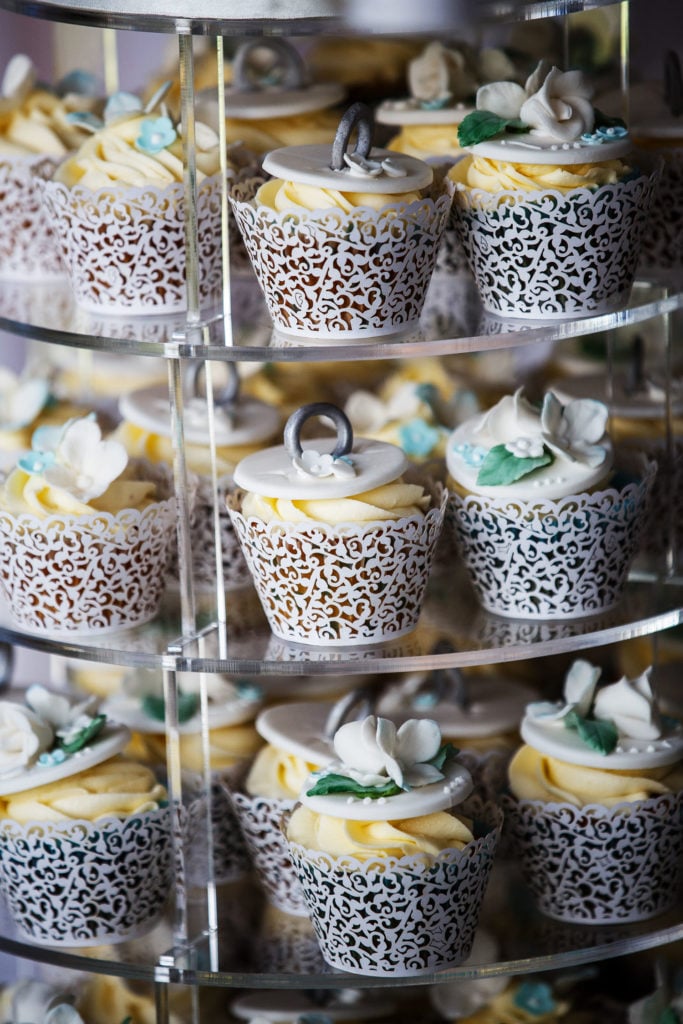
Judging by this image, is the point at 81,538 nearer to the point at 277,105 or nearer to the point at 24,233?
the point at 24,233

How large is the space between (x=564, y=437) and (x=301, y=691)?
63 centimetres

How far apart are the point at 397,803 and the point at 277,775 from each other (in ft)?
0.87

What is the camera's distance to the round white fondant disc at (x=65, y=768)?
173 centimetres

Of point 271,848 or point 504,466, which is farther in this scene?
point 271,848

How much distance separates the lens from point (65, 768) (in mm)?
1739

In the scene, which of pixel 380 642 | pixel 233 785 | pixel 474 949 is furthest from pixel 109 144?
pixel 474 949

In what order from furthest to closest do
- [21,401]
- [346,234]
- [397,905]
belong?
[21,401]
[397,905]
[346,234]

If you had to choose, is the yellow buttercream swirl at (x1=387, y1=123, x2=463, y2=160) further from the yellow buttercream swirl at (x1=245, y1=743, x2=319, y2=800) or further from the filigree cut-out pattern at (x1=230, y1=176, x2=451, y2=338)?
the yellow buttercream swirl at (x1=245, y1=743, x2=319, y2=800)

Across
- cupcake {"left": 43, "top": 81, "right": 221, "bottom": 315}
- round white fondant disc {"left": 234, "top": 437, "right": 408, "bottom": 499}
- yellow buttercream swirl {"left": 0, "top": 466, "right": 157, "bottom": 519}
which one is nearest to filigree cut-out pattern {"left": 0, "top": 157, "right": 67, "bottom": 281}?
cupcake {"left": 43, "top": 81, "right": 221, "bottom": 315}

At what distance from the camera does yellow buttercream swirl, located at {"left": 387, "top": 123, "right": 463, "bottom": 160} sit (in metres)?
1.84

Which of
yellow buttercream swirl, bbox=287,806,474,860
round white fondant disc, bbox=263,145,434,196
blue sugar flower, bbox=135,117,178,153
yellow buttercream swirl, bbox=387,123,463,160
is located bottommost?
yellow buttercream swirl, bbox=287,806,474,860

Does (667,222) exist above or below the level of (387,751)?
above

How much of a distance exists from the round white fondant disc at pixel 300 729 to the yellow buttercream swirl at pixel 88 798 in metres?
0.14

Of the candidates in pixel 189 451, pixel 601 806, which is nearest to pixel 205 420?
pixel 189 451
